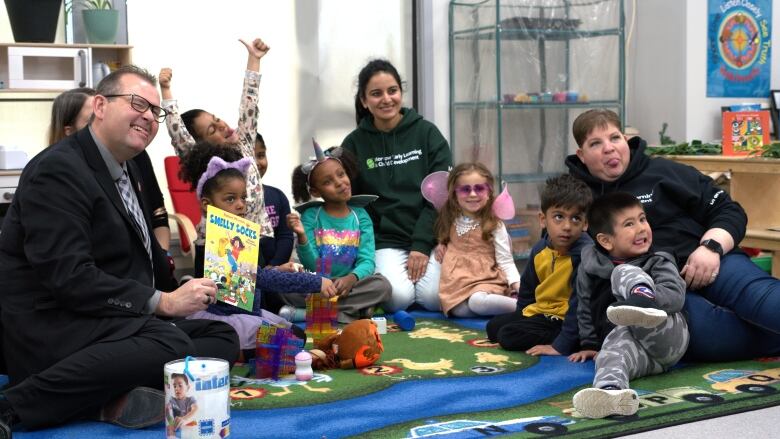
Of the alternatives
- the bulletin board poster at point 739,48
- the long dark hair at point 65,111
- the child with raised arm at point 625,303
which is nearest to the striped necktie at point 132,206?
the long dark hair at point 65,111

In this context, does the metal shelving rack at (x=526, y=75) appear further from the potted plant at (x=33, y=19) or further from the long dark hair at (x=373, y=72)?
the potted plant at (x=33, y=19)

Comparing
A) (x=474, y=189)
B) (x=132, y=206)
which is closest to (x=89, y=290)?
(x=132, y=206)

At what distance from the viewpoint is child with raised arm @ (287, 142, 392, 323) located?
14.6 ft

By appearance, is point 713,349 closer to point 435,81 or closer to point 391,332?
point 391,332

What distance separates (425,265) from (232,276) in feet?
5.77

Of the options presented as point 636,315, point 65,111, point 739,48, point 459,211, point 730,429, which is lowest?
point 730,429

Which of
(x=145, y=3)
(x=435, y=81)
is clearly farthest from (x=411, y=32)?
(x=145, y=3)

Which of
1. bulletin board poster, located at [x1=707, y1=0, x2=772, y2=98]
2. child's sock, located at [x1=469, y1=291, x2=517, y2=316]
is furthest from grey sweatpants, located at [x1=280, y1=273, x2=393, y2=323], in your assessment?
bulletin board poster, located at [x1=707, y1=0, x2=772, y2=98]

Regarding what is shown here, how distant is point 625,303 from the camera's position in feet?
9.57

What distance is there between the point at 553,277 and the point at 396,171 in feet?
4.41

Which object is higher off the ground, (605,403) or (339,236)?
(339,236)

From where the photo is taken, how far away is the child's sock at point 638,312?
2859 mm

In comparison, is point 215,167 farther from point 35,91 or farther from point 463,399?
point 35,91

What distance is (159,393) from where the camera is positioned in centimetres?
274
